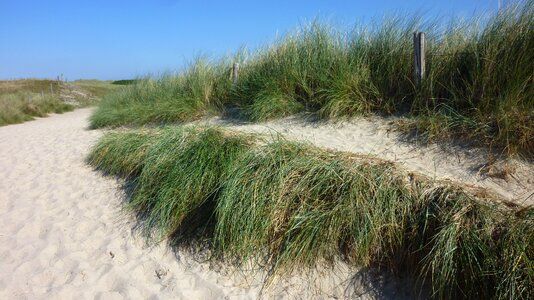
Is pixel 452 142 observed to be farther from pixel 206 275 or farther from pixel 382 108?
pixel 206 275

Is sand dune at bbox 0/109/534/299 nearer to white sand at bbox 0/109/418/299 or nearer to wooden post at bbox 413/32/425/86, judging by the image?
white sand at bbox 0/109/418/299

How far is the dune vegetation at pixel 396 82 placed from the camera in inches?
155

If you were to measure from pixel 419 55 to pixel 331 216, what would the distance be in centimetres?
273

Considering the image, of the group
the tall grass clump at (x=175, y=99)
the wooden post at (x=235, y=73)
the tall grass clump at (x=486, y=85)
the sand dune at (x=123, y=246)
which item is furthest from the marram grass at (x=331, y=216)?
the tall grass clump at (x=175, y=99)

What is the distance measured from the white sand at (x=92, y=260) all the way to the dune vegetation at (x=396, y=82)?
0.76 m

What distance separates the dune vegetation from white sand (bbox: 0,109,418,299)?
0.76m

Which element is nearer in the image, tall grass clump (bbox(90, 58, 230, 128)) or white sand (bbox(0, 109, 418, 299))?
white sand (bbox(0, 109, 418, 299))

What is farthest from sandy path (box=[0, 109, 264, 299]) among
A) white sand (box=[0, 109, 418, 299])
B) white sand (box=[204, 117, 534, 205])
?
white sand (box=[204, 117, 534, 205])

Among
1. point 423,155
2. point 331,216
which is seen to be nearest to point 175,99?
point 423,155

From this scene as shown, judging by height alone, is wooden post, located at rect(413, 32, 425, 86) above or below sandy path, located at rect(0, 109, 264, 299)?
above

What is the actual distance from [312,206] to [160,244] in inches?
61.0

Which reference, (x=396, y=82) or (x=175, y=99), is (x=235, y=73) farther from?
(x=396, y=82)

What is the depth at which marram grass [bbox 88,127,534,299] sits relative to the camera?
2.55 meters

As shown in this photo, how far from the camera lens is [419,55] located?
4789 millimetres
